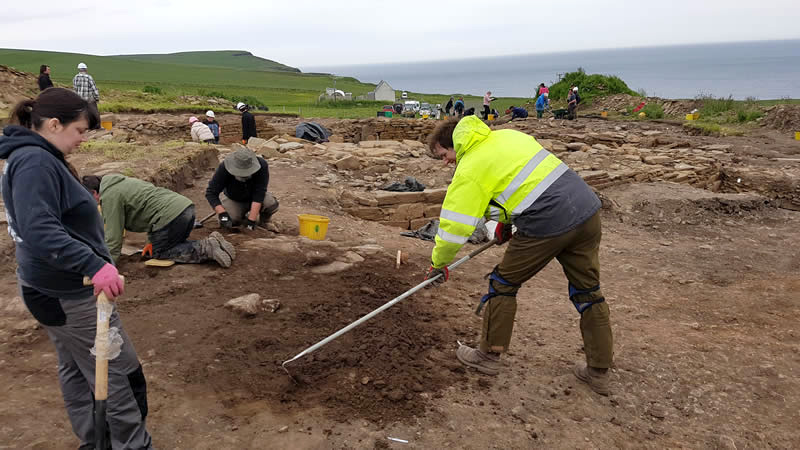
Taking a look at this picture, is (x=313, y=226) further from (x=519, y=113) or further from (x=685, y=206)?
(x=519, y=113)

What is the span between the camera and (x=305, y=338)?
3.91 meters

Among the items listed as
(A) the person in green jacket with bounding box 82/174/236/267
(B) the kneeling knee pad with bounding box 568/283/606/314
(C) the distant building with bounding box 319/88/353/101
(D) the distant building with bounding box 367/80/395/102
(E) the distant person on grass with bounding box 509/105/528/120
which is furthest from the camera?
(D) the distant building with bounding box 367/80/395/102

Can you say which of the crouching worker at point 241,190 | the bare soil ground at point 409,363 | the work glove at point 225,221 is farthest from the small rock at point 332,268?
the work glove at point 225,221

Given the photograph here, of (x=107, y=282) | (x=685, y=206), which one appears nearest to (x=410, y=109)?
(x=685, y=206)

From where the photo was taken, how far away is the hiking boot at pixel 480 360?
145 inches

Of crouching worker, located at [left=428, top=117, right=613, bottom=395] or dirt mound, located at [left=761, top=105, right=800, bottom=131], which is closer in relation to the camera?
crouching worker, located at [left=428, top=117, right=613, bottom=395]

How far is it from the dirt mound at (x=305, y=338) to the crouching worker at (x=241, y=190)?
972 mm

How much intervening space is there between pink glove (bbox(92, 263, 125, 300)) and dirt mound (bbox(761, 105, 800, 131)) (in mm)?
21128

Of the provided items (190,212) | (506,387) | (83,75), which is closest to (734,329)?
(506,387)

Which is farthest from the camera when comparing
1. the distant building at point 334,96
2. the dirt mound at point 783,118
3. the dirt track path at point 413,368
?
the distant building at point 334,96

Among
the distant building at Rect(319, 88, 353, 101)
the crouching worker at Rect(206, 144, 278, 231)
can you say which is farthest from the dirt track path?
the distant building at Rect(319, 88, 353, 101)

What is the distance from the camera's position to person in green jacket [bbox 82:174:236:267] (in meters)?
4.48

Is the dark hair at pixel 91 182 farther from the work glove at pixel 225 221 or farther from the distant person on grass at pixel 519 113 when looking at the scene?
the distant person on grass at pixel 519 113

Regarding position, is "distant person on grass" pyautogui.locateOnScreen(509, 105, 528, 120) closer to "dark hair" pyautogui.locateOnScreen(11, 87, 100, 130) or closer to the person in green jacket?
the person in green jacket
